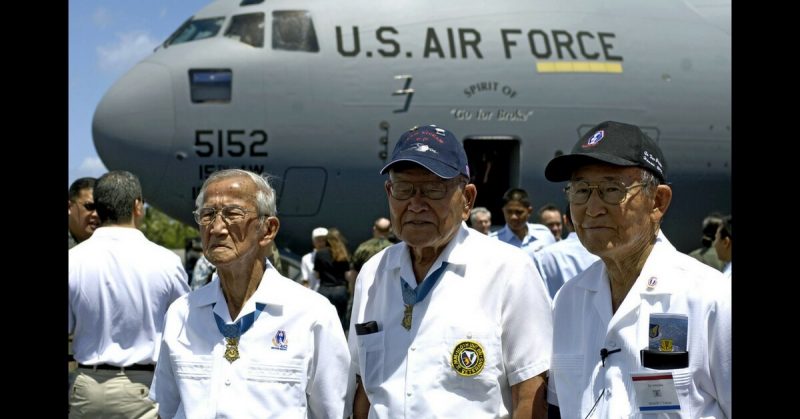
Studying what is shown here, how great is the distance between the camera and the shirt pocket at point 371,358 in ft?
10.8

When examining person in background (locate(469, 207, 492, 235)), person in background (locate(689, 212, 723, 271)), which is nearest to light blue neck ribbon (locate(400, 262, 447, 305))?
person in background (locate(689, 212, 723, 271))

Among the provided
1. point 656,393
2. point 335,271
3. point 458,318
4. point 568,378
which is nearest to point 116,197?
point 458,318

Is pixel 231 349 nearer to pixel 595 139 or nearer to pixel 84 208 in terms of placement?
pixel 595 139

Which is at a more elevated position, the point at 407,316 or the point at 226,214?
the point at 226,214

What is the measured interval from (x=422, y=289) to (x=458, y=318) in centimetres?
17

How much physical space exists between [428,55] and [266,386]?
9.57m

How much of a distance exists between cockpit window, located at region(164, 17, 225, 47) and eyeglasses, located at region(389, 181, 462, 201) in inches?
389

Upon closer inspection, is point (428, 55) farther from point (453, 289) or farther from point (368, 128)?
point (453, 289)

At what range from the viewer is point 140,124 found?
1211 cm

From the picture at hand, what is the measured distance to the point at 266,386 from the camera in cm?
317

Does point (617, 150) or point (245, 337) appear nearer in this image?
point (617, 150)

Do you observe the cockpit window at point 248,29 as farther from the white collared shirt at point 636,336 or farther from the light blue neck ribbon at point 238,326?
the white collared shirt at point 636,336

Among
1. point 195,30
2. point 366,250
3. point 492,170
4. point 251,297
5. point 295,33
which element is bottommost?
point 366,250
